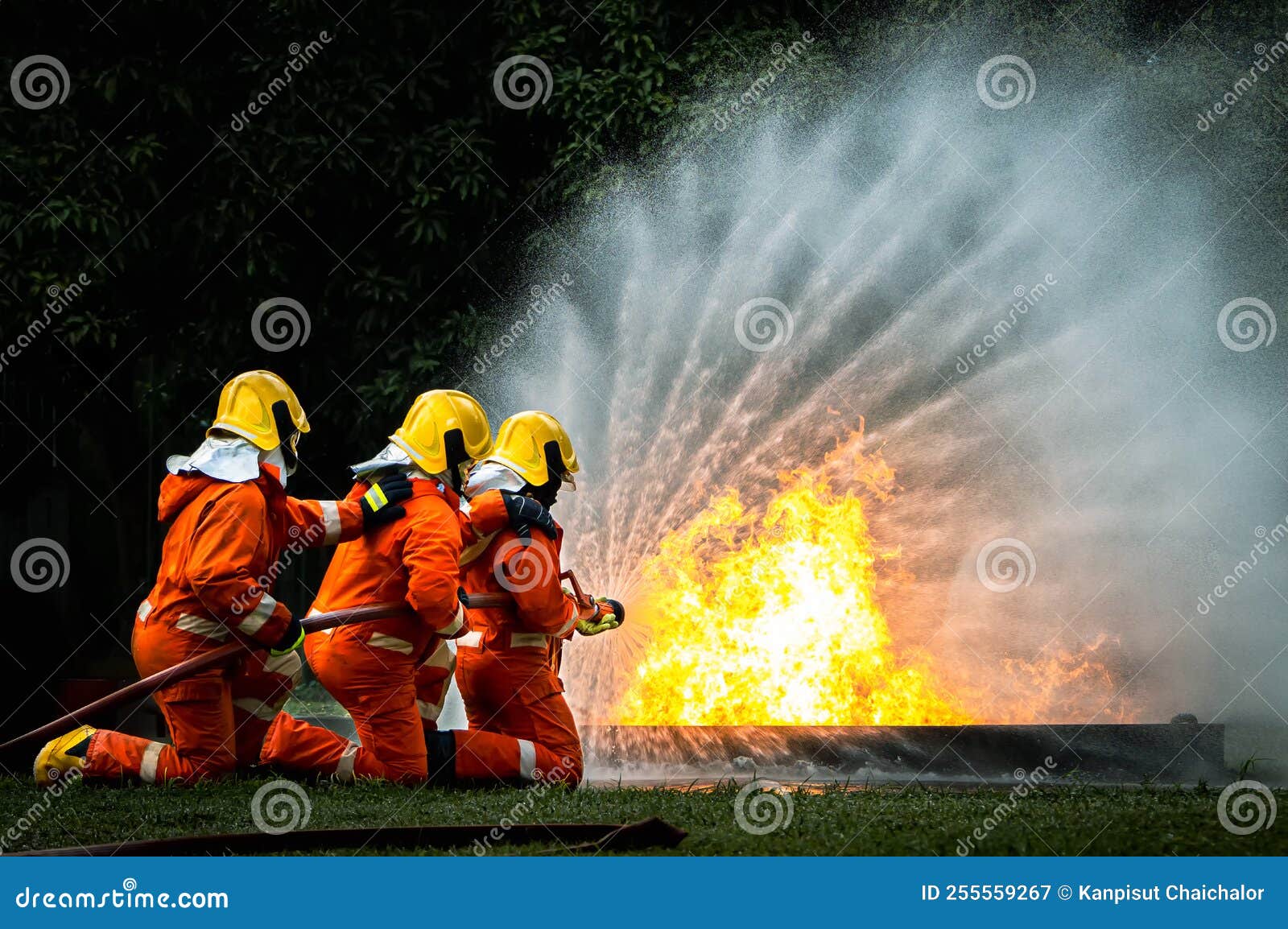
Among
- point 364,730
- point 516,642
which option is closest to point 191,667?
point 364,730

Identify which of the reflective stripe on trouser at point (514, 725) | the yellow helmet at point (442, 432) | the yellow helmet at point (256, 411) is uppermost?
the yellow helmet at point (442, 432)

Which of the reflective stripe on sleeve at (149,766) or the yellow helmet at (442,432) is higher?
the yellow helmet at (442,432)

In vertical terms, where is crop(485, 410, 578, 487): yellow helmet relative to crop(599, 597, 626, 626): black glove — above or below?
above

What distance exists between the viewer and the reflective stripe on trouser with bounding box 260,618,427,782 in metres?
7.64

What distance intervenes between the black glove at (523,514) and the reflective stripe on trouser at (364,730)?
98 cm

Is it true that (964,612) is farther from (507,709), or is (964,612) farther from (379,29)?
(379,29)

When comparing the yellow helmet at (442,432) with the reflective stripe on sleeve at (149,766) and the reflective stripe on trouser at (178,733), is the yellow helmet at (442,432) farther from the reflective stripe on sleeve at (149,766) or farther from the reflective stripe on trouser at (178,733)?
the reflective stripe on sleeve at (149,766)

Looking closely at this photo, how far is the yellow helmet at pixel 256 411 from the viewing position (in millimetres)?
7688

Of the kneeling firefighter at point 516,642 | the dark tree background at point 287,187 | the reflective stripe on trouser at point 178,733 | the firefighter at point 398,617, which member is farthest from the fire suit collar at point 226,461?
the dark tree background at point 287,187

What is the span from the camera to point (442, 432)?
8062 millimetres

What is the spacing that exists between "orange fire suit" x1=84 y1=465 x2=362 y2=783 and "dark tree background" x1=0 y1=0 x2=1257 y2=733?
5.83 metres

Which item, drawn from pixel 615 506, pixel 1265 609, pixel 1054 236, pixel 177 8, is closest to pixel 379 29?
pixel 177 8

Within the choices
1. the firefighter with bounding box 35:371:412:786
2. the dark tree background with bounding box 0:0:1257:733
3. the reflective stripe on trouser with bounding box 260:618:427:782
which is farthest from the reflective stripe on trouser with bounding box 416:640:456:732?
the dark tree background with bounding box 0:0:1257:733

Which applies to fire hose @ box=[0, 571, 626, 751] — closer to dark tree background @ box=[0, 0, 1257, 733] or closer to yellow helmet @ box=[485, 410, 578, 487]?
yellow helmet @ box=[485, 410, 578, 487]
